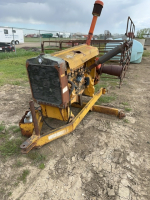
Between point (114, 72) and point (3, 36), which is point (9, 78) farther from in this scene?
point (3, 36)

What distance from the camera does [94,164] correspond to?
95.5 inches

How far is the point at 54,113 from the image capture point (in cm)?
281

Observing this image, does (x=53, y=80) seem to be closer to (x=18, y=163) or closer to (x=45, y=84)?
(x=45, y=84)

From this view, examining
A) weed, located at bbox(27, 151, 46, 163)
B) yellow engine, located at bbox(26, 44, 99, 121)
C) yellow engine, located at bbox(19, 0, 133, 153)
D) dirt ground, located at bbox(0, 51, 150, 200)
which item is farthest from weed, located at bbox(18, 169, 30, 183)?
yellow engine, located at bbox(26, 44, 99, 121)

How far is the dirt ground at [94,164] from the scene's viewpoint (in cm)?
202

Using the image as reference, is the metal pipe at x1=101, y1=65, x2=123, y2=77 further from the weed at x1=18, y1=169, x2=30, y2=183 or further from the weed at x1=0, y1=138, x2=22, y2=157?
the weed at x1=18, y1=169, x2=30, y2=183

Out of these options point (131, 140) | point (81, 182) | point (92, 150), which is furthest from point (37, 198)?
point (131, 140)

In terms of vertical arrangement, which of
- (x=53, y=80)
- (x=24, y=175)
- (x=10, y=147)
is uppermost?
(x=53, y=80)

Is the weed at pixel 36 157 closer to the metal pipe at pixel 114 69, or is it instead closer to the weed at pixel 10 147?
the weed at pixel 10 147

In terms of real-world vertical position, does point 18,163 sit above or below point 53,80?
below

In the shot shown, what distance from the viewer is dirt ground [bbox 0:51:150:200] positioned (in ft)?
6.63

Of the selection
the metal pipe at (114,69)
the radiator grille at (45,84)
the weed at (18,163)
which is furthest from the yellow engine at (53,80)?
the metal pipe at (114,69)

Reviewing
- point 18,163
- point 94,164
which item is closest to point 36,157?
point 18,163

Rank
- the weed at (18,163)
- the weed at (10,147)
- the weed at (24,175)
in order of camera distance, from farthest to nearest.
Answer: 1. the weed at (10,147)
2. the weed at (18,163)
3. the weed at (24,175)
